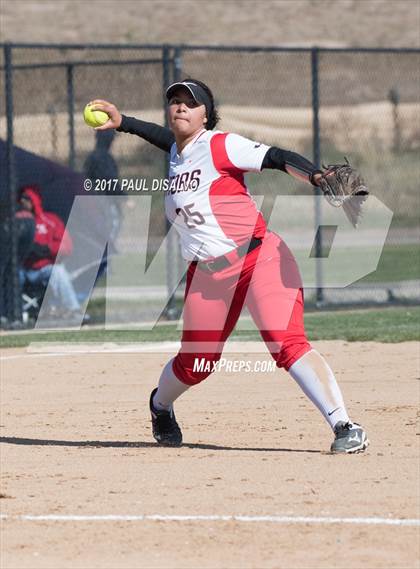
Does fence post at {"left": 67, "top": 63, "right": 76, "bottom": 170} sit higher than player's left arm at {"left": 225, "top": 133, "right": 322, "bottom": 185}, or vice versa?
fence post at {"left": 67, "top": 63, "right": 76, "bottom": 170}

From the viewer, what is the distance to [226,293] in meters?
7.67

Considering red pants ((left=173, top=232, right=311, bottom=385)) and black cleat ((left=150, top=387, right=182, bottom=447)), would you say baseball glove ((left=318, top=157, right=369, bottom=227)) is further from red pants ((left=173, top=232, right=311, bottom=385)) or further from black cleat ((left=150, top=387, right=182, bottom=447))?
black cleat ((left=150, top=387, right=182, bottom=447))

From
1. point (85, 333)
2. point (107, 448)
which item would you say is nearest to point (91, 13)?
point (85, 333)

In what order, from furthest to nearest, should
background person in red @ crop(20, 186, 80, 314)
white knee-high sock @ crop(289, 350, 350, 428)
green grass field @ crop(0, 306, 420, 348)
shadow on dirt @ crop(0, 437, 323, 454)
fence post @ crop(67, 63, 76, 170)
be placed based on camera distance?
fence post @ crop(67, 63, 76, 170)
background person in red @ crop(20, 186, 80, 314)
green grass field @ crop(0, 306, 420, 348)
shadow on dirt @ crop(0, 437, 323, 454)
white knee-high sock @ crop(289, 350, 350, 428)

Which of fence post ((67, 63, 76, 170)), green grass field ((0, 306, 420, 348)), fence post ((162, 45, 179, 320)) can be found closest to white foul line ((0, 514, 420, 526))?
green grass field ((0, 306, 420, 348))

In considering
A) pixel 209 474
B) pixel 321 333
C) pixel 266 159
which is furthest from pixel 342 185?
pixel 321 333

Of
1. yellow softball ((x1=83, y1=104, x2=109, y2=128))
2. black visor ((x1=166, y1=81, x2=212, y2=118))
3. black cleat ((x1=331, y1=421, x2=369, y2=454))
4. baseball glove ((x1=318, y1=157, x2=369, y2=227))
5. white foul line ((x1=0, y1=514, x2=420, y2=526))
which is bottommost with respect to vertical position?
white foul line ((x1=0, y1=514, x2=420, y2=526))

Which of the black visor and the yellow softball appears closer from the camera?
the black visor

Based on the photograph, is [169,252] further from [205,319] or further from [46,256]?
[205,319]

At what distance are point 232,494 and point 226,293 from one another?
136 cm

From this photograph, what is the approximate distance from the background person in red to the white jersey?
25.7ft

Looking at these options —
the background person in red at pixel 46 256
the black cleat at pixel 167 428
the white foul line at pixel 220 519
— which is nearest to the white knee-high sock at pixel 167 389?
the black cleat at pixel 167 428

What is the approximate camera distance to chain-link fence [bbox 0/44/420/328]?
16250 mm

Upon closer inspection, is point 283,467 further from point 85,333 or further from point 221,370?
point 85,333
